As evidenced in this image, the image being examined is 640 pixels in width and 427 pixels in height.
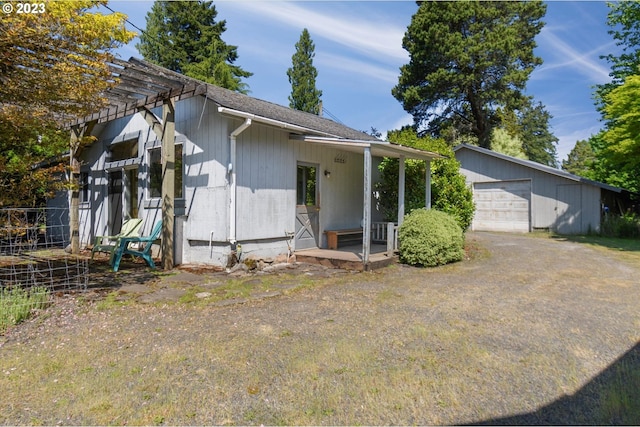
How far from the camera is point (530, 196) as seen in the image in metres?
15.1

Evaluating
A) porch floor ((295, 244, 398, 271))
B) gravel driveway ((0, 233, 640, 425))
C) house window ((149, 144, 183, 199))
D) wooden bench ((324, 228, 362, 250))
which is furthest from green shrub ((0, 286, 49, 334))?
wooden bench ((324, 228, 362, 250))

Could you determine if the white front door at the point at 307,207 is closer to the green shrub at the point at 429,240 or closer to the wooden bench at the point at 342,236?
the wooden bench at the point at 342,236

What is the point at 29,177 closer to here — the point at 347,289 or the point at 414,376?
the point at 347,289

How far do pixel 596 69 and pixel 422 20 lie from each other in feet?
33.3

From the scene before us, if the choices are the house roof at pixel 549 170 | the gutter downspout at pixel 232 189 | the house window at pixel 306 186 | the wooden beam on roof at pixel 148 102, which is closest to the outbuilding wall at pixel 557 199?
the house roof at pixel 549 170

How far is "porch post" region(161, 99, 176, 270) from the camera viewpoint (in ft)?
23.5

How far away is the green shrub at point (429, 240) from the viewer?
7.47 metres

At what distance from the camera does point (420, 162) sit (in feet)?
32.6

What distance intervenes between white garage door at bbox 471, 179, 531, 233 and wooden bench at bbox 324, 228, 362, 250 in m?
8.76

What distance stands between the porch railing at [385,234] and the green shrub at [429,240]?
0.16m

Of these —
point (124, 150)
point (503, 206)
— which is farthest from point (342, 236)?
point (503, 206)

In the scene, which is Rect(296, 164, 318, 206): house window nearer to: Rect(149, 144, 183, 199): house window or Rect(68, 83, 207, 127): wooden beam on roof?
Rect(68, 83, 207, 127): wooden beam on roof

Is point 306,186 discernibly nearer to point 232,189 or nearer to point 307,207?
point 307,207

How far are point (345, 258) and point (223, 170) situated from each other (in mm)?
3030
